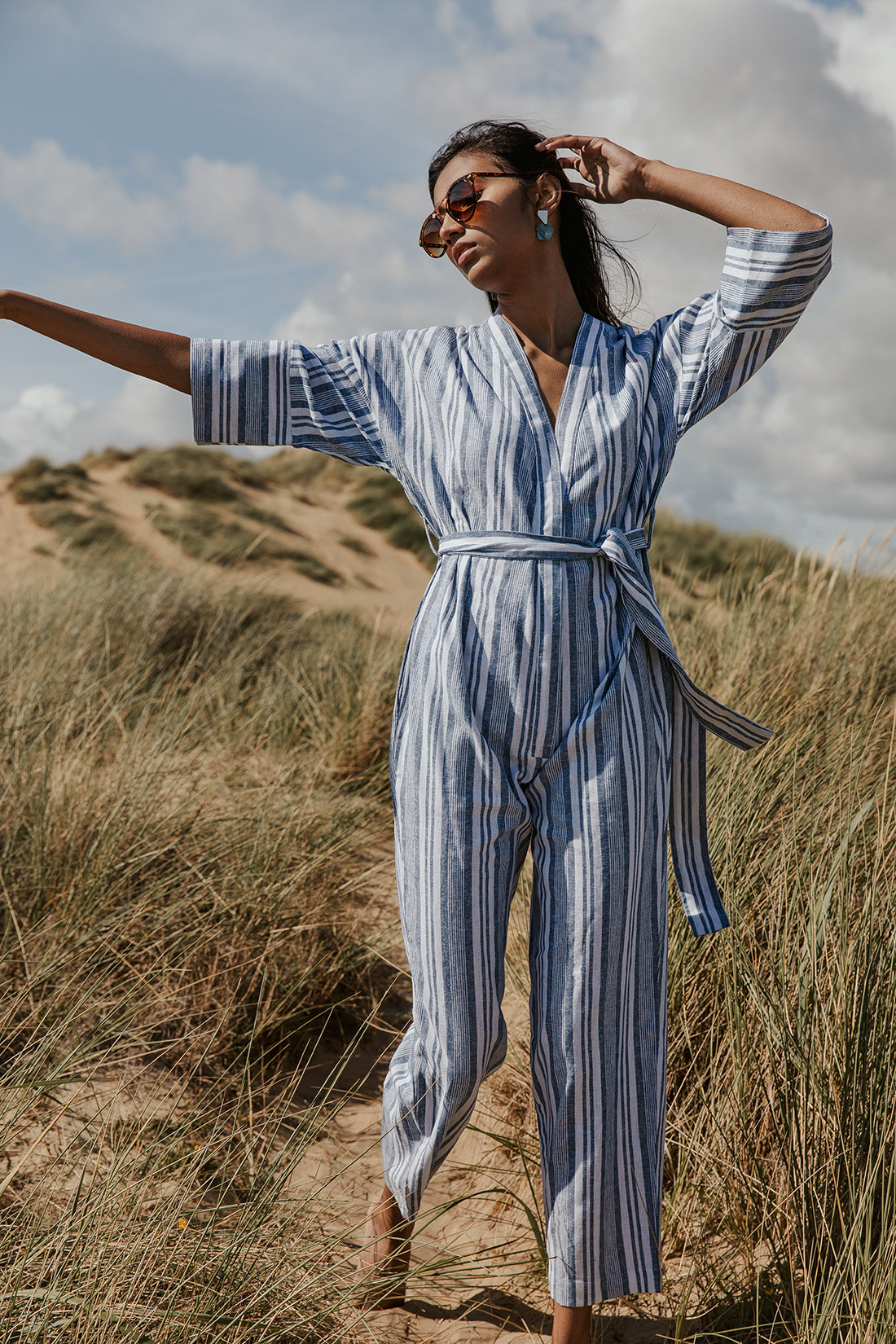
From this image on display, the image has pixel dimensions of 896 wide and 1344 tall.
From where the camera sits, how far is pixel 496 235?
5.09ft

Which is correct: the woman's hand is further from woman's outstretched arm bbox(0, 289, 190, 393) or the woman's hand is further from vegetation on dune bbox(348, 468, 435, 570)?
vegetation on dune bbox(348, 468, 435, 570)

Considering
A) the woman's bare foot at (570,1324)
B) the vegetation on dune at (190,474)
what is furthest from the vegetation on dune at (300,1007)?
the vegetation on dune at (190,474)

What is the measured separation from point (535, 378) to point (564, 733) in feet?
1.94

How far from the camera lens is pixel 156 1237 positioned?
53.4 inches

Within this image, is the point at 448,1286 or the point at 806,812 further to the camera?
the point at 806,812

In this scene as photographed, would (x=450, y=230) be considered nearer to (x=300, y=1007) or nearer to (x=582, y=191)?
(x=582, y=191)

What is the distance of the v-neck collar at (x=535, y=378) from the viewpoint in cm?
150

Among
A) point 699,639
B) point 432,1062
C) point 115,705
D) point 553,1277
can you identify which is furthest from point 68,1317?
point 699,639

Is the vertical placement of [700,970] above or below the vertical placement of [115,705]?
below

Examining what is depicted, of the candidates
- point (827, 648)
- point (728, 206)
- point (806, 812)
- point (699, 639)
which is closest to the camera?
point (728, 206)

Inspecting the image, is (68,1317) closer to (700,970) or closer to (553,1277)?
(553,1277)

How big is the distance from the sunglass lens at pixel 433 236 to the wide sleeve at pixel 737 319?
16.2 inches

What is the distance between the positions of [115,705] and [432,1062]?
230cm

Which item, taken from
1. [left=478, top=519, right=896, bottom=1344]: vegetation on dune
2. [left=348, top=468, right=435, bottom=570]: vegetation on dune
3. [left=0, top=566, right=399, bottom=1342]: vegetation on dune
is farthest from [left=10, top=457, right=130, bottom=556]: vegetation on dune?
[left=478, top=519, right=896, bottom=1344]: vegetation on dune
